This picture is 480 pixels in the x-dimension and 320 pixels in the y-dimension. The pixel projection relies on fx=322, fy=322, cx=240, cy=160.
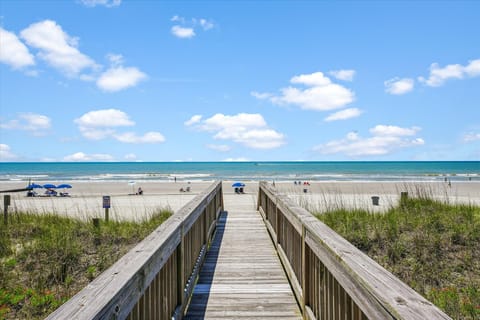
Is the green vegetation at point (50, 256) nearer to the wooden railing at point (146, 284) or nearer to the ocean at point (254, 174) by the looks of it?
the wooden railing at point (146, 284)

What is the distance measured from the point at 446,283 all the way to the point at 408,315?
5264 mm

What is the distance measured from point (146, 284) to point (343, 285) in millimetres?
1194

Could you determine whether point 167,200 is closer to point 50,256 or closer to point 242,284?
point 50,256

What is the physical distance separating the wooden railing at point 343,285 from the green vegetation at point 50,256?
3.90 metres

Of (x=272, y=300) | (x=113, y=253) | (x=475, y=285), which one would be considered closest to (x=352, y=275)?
(x=272, y=300)

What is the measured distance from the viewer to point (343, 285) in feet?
6.33

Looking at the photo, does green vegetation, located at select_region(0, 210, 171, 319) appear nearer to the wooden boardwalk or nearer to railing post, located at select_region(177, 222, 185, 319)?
the wooden boardwalk

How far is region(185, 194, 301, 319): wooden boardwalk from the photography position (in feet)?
11.5

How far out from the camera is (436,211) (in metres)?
8.47

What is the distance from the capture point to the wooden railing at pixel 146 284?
4.42 ft

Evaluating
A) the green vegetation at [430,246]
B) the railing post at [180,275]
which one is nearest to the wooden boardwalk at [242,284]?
the railing post at [180,275]

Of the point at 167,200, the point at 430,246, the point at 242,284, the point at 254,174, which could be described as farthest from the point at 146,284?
the point at 254,174

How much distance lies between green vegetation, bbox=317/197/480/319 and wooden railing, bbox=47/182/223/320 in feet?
11.5

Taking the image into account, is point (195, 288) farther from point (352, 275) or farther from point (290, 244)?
point (352, 275)
